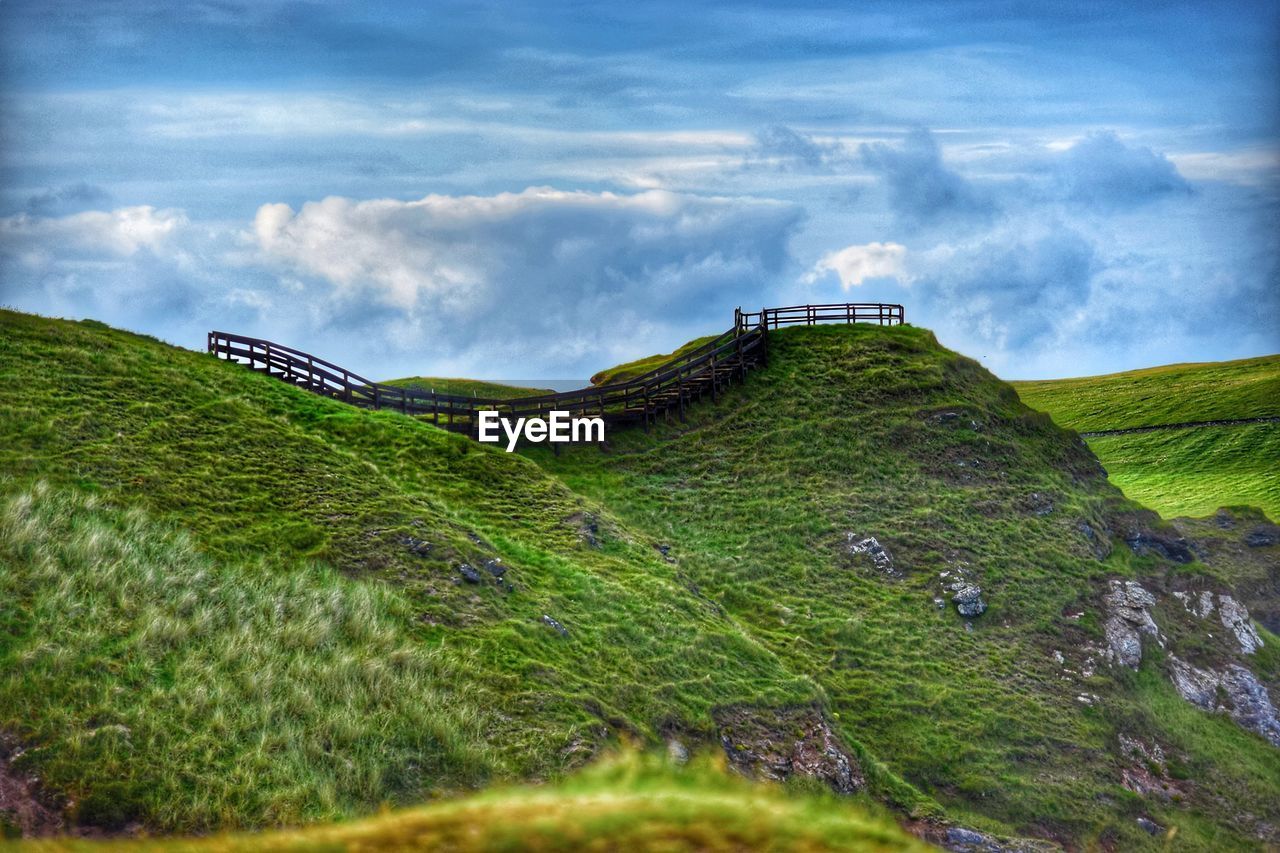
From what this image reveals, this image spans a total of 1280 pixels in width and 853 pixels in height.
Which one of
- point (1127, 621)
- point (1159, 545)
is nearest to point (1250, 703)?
point (1127, 621)

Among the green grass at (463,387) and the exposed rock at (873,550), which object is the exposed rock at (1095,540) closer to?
the exposed rock at (873,550)

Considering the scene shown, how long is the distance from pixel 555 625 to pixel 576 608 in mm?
1948

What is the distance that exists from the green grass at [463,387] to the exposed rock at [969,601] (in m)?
46.8

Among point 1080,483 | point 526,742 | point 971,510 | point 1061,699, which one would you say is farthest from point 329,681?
point 1080,483

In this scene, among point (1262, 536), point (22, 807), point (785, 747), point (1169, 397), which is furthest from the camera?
point (1169, 397)

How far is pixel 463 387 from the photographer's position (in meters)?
88.0

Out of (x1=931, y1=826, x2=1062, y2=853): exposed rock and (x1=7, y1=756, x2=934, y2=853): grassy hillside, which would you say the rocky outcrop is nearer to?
(x1=931, y1=826, x2=1062, y2=853): exposed rock

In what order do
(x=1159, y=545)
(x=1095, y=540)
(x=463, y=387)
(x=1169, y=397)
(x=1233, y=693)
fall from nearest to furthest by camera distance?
(x=1233, y=693) → (x=1095, y=540) → (x=1159, y=545) → (x=463, y=387) → (x=1169, y=397)

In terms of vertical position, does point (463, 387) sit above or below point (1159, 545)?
above

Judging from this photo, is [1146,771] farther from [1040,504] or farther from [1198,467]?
[1198,467]

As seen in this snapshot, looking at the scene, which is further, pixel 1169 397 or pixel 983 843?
pixel 1169 397

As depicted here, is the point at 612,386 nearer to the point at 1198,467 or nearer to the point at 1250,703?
the point at 1250,703

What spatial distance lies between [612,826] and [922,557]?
3692cm

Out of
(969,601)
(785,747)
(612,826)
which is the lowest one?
(785,747)
